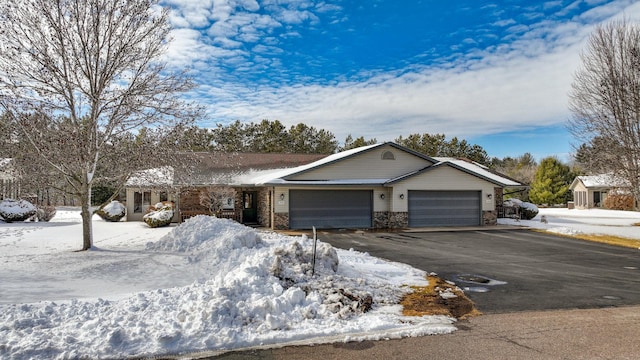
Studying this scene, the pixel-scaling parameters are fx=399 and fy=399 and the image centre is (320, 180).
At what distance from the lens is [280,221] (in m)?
20.8

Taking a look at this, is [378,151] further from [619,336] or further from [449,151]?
[449,151]

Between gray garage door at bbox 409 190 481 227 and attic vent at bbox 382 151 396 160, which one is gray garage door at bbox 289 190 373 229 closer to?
attic vent at bbox 382 151 396 160

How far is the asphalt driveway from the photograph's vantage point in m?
7.72

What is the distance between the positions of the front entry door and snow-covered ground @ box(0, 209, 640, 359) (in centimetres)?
1320

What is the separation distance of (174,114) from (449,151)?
38.9m

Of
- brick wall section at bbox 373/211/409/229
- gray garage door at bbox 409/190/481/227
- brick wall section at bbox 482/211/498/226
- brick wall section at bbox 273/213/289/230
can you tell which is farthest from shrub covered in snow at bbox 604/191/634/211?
brick wall section at bbox 273/213/289/230

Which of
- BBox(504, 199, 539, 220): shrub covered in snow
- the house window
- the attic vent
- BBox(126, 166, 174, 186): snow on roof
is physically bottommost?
BBox(504, 199, 539, 220): shrub covered in snow

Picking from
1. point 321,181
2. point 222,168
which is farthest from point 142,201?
point 321,181

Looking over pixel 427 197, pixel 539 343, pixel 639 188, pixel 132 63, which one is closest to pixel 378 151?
pixel 427 197

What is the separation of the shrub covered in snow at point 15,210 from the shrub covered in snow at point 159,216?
6.01 m

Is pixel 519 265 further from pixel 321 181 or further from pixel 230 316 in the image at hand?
pixel 321 181

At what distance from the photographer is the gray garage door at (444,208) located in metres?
22.7

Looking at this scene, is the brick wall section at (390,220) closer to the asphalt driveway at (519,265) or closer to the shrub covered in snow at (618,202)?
the asphalt driveway at (519,265)

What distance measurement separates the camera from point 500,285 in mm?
8781
